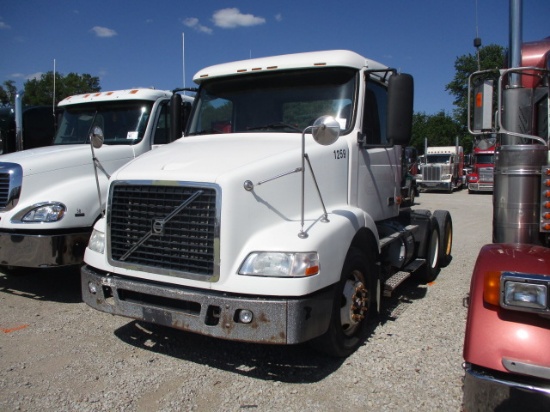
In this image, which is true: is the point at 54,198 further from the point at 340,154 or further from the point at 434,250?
the point at 434,250

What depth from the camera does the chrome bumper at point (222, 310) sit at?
3.12m

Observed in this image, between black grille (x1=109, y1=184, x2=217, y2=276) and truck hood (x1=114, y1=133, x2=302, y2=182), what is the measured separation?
0.12 meters

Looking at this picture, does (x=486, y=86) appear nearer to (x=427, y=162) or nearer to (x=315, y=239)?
(x=315, y=239)

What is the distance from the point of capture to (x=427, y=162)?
28.5 meters

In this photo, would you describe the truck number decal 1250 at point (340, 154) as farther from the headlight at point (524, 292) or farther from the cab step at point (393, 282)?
the headlight at point (524, 292)

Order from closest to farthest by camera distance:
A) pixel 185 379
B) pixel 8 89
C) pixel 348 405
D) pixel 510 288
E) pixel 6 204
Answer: pixel 510 288 → pixel 348 405 → pixel 185 379 → pixel 6 204 → pixel 8 89

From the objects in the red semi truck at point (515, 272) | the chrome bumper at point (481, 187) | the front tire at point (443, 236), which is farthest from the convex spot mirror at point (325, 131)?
the chrome bumper at point (481, 187)

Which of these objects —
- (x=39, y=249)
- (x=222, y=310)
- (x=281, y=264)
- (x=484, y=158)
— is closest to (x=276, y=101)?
(x=281, y=264)

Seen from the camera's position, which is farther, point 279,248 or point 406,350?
point 406,350

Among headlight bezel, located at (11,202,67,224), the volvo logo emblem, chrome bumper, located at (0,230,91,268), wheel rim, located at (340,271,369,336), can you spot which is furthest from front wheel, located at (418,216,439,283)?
headlight bezel, located at (11,202,67,224)

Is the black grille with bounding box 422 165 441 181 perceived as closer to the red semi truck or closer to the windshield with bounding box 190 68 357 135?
the windshield with bounding box 190 68 357 135

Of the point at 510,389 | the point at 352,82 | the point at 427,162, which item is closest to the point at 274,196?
the point at 352,82

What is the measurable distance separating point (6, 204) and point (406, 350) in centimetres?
450

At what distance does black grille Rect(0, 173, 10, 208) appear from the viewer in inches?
206
